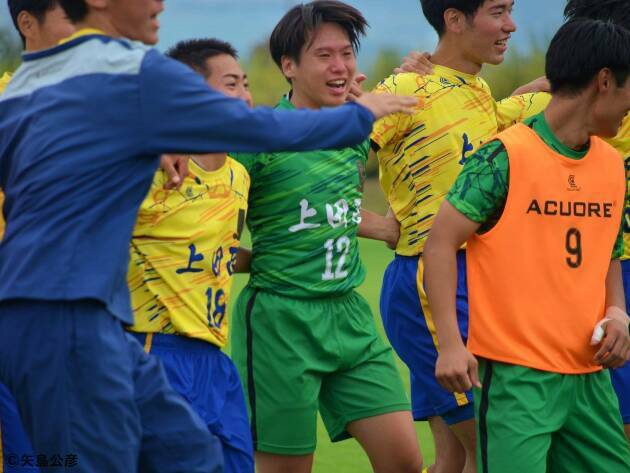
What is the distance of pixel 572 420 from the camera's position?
13.4 ft

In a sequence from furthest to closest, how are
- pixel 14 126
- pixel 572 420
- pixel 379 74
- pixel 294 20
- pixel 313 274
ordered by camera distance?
pixel 379 74 → pixel 294 20 → pixel 313 274 → pixel 572 420 → pixel 14 126

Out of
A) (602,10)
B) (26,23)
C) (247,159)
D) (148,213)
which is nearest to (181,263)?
(148,213)

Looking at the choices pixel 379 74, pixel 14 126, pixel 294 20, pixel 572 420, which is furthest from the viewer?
pixel 379 74

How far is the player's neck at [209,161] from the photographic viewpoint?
15.2ft

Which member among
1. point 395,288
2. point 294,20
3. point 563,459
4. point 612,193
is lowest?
point 563,459

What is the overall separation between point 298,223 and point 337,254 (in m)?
0.20

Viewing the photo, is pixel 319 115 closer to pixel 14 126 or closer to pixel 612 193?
pixel 14 126

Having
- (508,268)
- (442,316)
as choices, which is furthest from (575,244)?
(442,316)

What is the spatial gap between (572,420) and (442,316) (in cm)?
53

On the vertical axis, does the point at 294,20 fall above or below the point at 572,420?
above

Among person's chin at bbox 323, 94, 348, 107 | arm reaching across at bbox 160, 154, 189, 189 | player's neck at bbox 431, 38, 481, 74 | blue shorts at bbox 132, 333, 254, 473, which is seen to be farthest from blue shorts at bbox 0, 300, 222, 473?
player's neck at bbox 431, 38, 481, 74

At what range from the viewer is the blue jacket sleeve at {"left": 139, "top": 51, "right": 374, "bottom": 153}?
11.0 ft

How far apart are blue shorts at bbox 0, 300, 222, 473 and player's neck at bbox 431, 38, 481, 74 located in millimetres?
2649

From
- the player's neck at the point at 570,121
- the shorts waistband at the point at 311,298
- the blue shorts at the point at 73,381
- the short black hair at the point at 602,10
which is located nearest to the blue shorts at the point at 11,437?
the shorts waistband at the point at 311,298
